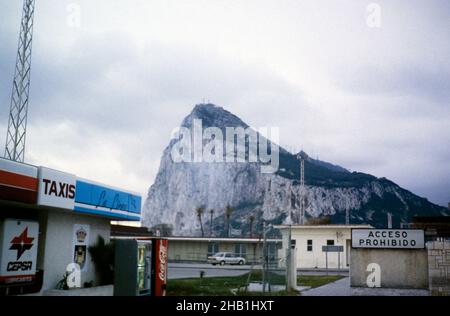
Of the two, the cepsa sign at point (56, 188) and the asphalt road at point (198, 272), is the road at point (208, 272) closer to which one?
the asphalt road at point (198, 272)

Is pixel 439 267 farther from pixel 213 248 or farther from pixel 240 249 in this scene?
pixel 213 248

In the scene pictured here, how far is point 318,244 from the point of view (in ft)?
168

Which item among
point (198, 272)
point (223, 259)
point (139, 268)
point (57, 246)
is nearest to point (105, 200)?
point (57, 246)

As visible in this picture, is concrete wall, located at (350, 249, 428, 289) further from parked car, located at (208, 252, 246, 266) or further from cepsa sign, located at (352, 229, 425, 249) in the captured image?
parked car, located at (208, 252, 246, 266)

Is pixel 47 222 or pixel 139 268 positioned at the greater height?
pixel 47 222

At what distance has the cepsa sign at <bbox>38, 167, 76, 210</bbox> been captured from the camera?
1922 cm

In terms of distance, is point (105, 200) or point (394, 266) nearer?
point (394, 266)

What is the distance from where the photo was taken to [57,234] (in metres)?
21.8

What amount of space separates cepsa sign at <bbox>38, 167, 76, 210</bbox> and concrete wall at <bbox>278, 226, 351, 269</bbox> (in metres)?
31.1

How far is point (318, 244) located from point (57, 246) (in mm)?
33573

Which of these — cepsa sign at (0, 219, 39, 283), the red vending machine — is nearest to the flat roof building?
cepsa sign at (0, 219, 39, 283)

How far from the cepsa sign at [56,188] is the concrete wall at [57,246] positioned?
1.16m
